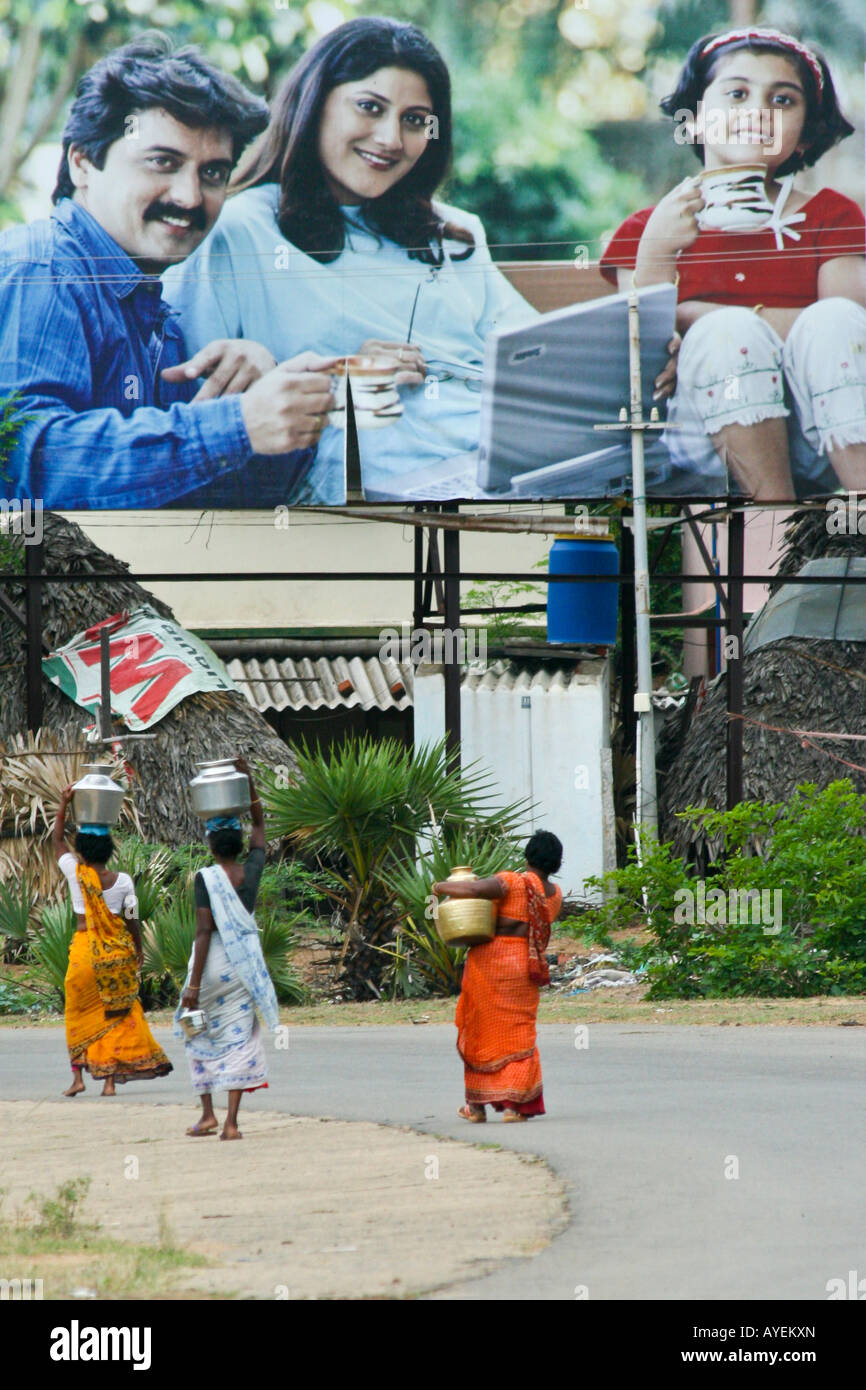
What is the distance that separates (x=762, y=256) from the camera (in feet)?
73.2

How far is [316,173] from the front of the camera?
22.4m

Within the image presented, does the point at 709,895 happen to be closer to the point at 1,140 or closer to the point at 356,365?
the point at 356,365

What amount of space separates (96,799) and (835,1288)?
6058 millimetres

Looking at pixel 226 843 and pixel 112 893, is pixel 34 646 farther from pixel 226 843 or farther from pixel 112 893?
pixel 226 843

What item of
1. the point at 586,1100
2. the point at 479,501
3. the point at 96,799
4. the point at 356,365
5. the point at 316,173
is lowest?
the point at 586,1100

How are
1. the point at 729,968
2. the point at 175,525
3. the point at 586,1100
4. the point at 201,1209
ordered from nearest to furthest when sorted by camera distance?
the point at 201,1209
the point at 586,1100
the point at 729,968
the point at 175,525

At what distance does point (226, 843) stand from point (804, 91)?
54.8 ft

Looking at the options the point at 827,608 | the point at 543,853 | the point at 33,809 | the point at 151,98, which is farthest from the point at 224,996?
the point at 827,608

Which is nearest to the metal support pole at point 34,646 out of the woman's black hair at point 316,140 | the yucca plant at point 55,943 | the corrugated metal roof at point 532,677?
the woman's black hair at point 316,140

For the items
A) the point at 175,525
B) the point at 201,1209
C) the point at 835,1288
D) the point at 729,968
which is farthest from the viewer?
the point at 175,525

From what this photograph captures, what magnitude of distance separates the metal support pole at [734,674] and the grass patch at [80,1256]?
16.2m

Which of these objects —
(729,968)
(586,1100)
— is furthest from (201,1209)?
(729,968)

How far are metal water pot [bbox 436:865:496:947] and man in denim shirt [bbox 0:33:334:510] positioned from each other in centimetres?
1325

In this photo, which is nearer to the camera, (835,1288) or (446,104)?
(835,1288)
